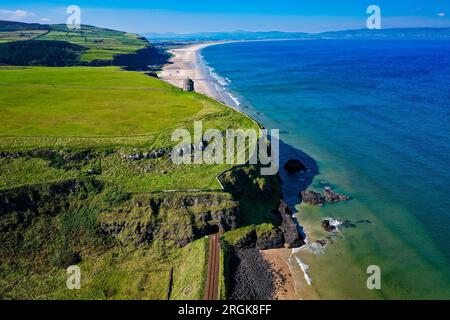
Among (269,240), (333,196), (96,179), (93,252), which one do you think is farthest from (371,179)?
(93,252)

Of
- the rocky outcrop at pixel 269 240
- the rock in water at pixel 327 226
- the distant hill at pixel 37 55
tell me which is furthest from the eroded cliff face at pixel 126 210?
the distant hill at pixel 37 55

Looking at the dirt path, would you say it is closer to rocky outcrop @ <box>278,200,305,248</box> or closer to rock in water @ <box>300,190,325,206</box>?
rocky outcrop @ <box>278,200,305,248</box>

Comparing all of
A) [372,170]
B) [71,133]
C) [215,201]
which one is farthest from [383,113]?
[71,133]

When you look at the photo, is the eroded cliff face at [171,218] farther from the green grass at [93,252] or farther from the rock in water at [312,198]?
the rock in water at [312,198]

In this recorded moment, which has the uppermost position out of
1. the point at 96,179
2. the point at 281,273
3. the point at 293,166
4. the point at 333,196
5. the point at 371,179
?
the point at 96,179

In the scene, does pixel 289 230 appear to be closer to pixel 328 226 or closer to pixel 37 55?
pixel 328 226

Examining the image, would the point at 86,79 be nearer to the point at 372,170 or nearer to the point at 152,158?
the point at 152,158

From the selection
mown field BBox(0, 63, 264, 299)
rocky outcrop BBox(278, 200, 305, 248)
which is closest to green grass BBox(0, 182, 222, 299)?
mown field BBox(0, 63, 264, 299)
